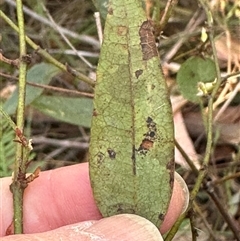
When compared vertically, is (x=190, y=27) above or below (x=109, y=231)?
above

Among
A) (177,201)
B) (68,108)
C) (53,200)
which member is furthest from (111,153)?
(68,108)

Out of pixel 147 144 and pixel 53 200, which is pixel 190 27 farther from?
pixel 147 144

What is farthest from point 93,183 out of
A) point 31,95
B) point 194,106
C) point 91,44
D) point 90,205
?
point 91,44

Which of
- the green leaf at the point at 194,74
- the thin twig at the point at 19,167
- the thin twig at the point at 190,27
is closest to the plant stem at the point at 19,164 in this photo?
the thin twig at the point at 19,167

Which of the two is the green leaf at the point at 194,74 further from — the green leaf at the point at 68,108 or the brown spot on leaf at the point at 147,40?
the brown spot on leaf at the point at 147,40

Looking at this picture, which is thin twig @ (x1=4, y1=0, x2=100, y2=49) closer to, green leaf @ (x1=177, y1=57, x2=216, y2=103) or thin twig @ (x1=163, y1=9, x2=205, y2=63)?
thin twig @ (x1=163, y1=9, x2=205, y2=63)

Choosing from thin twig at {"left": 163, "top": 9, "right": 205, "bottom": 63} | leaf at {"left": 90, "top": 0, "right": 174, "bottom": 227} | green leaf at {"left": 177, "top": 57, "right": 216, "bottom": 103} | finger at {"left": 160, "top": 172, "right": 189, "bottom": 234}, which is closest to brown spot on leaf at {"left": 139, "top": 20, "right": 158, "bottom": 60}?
leaf at {"left": 90, "top": 0, "right": 174, "bottom": 227}

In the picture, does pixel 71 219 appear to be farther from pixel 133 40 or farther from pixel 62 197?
pixel 133 40
